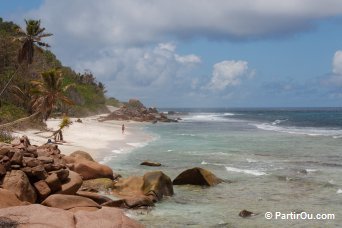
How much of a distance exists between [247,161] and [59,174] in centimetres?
1909

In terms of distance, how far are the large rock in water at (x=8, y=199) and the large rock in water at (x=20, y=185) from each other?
112 cm

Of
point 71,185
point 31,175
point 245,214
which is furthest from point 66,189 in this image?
point 245,214

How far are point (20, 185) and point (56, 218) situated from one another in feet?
20.3

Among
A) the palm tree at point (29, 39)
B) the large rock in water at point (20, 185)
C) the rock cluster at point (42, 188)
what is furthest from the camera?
the palm tree at point (29, 39)

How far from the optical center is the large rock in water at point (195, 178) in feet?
79.6

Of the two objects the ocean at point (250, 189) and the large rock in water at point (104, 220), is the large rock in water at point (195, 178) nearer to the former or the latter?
the ocean at point (250, 189)

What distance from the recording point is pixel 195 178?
24.4 m

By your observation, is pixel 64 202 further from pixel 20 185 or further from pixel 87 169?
pixel 87 169

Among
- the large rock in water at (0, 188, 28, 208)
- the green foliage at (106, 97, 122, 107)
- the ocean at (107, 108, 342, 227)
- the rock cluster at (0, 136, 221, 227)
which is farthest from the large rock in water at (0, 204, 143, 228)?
the green foliage at (106, 97, 122, 107)

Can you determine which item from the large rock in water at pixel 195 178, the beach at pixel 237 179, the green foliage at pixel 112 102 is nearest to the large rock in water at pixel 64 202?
the beach at pixel 237 179

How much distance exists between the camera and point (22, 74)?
6356 centimetres

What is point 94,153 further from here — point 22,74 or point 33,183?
point 22,74

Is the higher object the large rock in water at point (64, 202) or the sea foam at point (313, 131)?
the sea foam at point (313, 131)

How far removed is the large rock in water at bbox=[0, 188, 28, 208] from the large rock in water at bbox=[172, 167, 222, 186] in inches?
440
